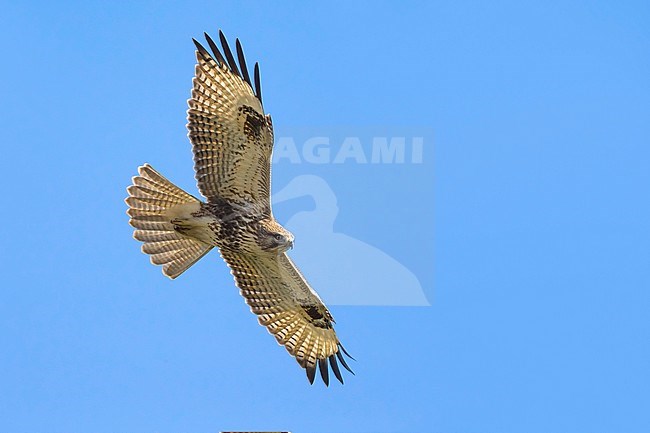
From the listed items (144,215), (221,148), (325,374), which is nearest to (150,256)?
(144,215)

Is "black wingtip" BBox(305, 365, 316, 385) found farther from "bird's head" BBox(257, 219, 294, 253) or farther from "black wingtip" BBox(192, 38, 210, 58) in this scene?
"black wingtip" BBox(192, 38, 210, 58)

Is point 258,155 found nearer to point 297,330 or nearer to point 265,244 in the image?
point 265,244

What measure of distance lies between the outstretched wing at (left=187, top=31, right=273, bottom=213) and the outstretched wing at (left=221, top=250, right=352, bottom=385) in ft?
3.82

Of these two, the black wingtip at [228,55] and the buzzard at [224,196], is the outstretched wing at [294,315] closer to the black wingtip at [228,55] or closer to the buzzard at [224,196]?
the buzzard at [224,196]

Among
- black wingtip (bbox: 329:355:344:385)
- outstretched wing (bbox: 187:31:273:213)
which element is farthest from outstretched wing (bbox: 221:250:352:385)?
outstretched wing (bbox: 187:31:273:213)

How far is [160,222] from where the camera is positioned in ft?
35.0

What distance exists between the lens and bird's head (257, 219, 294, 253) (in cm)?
1059

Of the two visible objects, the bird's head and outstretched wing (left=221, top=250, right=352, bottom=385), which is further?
outstretched wing (left=221, top=250, right=352, bottom=385)

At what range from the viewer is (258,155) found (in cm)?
1041

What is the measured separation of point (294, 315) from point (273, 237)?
1.07 metres

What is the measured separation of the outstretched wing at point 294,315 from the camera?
37.0 ft

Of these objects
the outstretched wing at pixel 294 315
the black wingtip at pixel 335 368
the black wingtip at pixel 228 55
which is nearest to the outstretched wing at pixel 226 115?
the black wingtip at pixel 228 55

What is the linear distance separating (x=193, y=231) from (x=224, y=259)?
2.13 ft

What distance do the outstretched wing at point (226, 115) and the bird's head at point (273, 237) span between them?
19.5 inches
